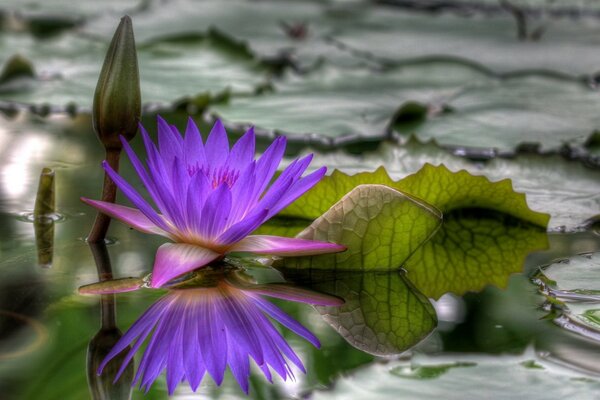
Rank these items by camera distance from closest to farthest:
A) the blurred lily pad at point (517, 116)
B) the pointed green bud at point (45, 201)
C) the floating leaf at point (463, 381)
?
1. the floating leaf at point (463, 381)
2. the pointed green bud at point (45, 201)
3. the blurred lily pad at point (517, 116)

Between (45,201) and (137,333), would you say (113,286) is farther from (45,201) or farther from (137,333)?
(45,201)

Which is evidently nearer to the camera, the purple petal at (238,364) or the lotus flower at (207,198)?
the purple petal at (238,364)

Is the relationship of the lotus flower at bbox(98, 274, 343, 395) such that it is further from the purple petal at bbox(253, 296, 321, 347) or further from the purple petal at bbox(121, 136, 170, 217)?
the purple petal at bbox(121, 136, 170, 217)

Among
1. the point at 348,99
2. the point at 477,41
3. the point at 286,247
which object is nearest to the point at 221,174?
the point at 286,247

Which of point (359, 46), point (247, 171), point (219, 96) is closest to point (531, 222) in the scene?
point (247, 171)

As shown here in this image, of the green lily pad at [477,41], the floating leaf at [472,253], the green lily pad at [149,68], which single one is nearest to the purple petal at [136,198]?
the floating leaf at [472,253]

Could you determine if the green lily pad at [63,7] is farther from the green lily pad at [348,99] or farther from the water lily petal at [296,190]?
the water lily petal at [296,190]

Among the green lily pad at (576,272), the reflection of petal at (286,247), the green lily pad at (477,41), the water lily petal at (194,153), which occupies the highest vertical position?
the green lily pad at (477,41)
